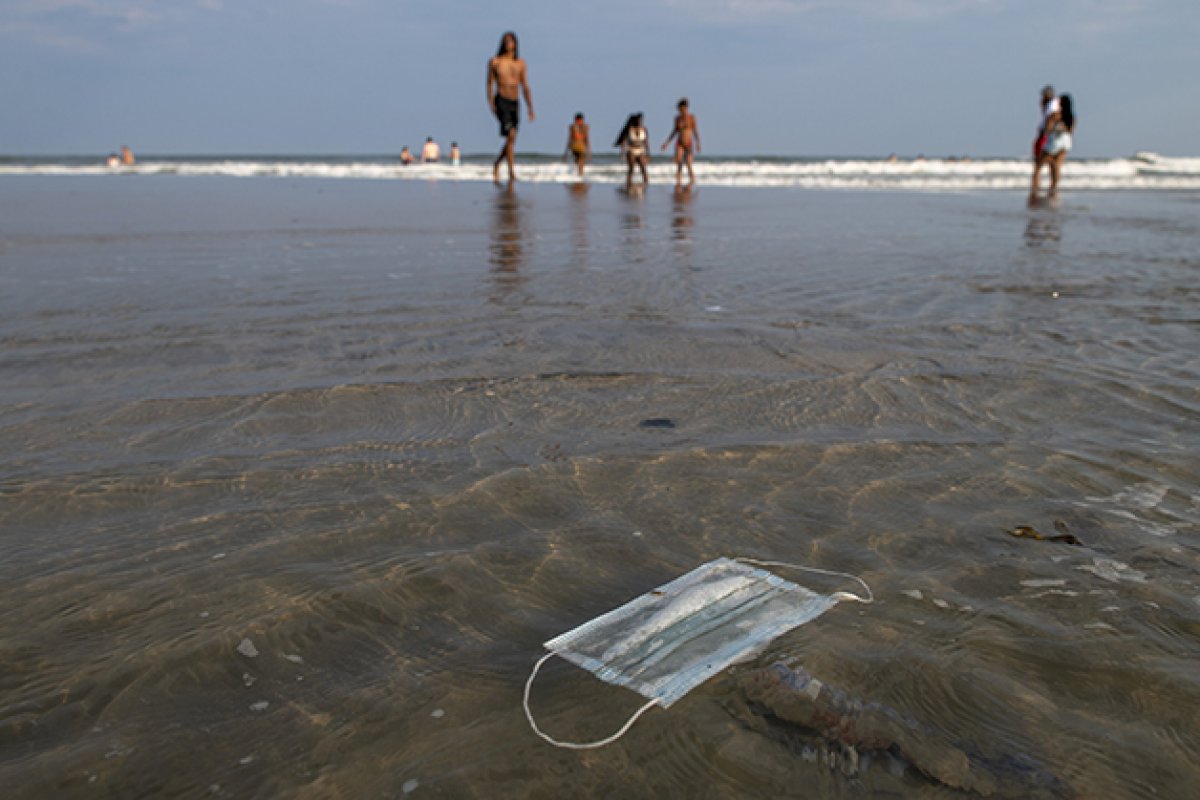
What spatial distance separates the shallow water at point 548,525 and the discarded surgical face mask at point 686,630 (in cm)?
4

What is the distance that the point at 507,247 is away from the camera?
6.81 meters

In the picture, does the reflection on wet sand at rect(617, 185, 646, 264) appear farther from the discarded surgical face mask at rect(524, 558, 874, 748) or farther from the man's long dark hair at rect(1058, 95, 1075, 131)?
the man's long dark hair at rect(1058, 95, 1075, 131)

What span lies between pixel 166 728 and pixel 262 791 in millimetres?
232

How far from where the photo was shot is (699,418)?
2748 mm

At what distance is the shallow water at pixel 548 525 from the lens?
1.29m

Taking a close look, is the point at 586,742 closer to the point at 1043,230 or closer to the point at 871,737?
the point at 871,737

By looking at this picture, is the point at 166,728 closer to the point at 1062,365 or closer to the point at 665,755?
the point at 665,755

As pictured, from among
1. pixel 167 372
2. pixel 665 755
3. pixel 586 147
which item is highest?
pixel 586 147

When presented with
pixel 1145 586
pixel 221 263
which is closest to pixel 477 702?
pixel 1145 586

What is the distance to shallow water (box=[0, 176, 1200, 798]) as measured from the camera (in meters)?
1.29

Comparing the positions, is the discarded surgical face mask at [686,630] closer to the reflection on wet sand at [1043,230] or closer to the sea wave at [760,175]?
the reflection on wet sand at [1043,230]

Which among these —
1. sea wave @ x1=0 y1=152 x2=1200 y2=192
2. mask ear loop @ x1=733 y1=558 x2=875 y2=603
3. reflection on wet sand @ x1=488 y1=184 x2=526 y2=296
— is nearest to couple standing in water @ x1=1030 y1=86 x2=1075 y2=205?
sea wave @ x1=0 y1=152 x2=1200 y2=192

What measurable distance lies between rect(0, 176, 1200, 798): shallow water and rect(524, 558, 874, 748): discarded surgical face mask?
0.04 metres

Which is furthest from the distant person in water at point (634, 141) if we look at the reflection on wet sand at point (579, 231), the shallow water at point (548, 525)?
the shallow water at point (548, 525)
